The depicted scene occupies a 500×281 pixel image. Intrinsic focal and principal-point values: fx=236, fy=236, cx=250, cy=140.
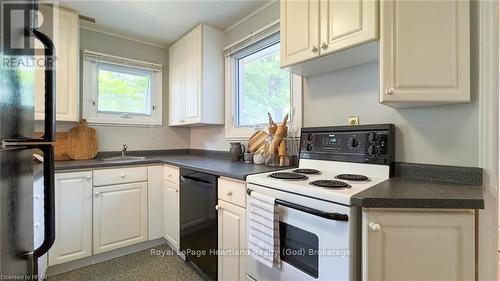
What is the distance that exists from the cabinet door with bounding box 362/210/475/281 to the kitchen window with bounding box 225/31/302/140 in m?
1.03

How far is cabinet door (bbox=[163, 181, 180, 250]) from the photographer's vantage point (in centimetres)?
212

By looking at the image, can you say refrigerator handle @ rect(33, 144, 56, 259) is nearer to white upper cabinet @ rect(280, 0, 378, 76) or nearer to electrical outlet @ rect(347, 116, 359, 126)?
white upper cabinet @ rect(280, 0, 378, 76)

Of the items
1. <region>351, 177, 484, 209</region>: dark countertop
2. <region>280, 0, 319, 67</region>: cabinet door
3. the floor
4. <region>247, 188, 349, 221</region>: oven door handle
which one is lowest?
the floor

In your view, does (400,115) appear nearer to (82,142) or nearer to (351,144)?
(351,144)

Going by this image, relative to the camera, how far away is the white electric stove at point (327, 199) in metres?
0.98

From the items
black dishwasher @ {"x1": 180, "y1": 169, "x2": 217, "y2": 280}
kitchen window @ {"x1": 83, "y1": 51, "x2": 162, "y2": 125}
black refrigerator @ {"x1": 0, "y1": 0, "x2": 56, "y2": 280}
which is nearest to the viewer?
black refrigerator @ {"x1": 0, "y1": 0, "x2": 56, "y2": 280}

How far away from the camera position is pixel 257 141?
2.11 m

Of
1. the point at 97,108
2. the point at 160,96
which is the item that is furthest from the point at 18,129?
the point at 160,96

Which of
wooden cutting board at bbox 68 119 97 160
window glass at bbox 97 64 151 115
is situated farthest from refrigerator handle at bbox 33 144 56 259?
window glass at bbox 97 64 151 115

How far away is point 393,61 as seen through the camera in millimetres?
1144

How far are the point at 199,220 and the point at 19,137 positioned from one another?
4.21 feet

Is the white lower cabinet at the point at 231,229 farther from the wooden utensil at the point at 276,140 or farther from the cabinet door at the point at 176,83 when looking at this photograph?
the cabinet door at the point at 176,83

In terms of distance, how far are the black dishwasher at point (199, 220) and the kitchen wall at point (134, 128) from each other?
1194 millimetres

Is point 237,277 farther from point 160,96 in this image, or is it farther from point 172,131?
point 160,96
